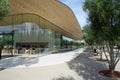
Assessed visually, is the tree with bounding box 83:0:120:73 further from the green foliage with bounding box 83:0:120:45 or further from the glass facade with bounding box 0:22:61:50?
the glass facade with bounding box 0:22:61:50

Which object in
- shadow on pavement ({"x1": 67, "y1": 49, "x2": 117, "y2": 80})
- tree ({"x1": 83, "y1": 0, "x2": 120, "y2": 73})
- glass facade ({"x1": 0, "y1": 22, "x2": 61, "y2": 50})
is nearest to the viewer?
tree ({"x1": 83, "y1": 0, "x2": 120, "y2": 73})

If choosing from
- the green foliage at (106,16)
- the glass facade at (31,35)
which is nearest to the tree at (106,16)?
the green foliage at (106,16)

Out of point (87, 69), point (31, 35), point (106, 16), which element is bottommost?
point (87, 69)

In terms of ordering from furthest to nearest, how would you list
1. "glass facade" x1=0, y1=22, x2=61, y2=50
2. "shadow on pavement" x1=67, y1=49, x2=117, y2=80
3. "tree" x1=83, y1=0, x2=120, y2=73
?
1. "glass facade" x1=0, y1=22, x2=61, y2=50
2. "shadow on pavement" x1=67, y1=49, x2=117, y2=80
3. "tree" x1=83, y1=0, x2=120, y2=73

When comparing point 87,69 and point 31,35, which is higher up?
point 31,35

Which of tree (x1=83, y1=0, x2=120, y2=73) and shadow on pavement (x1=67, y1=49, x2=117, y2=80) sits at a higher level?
tree (x1=83, y1=0, x2=120, y2=73)

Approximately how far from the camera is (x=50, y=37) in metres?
27.4

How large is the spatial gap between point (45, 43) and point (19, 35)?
5102mm

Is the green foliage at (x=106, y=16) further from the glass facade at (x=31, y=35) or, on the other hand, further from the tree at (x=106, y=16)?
the glass facade at (x=31, y=35)

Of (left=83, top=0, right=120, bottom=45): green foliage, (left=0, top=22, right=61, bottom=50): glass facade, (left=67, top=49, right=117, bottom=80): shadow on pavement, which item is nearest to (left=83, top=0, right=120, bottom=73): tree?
(left=83, top=0, right=120, bottom=45): green foliage

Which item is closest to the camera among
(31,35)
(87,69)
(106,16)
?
(106,16)

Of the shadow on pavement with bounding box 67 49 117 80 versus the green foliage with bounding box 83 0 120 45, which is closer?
the green foliage with bounding box 83 0 120 45

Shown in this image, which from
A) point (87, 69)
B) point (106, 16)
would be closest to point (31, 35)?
point (87, 69)

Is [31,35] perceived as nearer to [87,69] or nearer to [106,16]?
[87,69]
